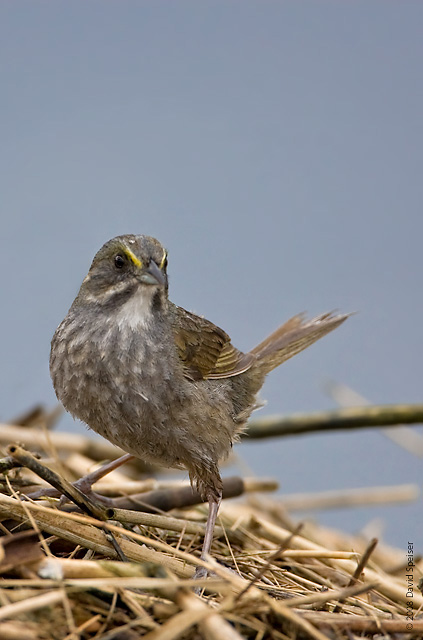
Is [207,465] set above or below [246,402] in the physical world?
below

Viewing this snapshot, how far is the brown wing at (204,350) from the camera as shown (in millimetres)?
3848

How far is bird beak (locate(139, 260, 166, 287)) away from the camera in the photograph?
3.37 m

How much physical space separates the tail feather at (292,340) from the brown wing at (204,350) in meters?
0.27

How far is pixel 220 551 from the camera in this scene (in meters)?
3.79

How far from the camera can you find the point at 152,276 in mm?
3398

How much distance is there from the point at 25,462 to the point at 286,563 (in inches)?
56.7

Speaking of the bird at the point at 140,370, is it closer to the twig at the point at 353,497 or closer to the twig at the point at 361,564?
the twig at the point at 361,564

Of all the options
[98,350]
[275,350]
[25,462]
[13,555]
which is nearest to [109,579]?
[13,555]

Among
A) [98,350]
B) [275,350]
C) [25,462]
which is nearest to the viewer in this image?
[25,462]

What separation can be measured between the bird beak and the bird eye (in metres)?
0.13

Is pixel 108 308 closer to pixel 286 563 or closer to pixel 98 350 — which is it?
pixel 98 350

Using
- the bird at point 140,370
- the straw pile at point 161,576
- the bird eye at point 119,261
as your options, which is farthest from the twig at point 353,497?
the bird eye at point 119,261

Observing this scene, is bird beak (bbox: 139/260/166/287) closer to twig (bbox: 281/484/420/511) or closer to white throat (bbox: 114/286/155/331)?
white throat (bbox: 114/286/155/331)

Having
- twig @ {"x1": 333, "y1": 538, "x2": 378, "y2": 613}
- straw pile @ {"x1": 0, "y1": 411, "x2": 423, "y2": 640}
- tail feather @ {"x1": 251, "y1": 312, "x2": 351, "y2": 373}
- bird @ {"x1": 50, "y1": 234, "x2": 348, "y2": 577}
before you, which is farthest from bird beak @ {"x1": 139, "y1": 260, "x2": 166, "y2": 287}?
tail feather @ {"x1": 251, "y1": 312, "x2": 351, "y2": 373}
